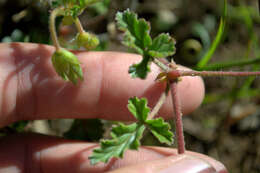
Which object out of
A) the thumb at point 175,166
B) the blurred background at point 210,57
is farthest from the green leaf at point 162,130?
the blurred background at point 210,57

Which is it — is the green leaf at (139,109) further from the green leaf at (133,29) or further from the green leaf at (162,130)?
the green leaf at (133,29)

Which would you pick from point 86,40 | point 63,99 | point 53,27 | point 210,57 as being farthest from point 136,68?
point 210,57

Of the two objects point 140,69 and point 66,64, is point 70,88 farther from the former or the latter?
point 140,69

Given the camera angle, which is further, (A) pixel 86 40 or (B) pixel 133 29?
(A) pixel 86 40

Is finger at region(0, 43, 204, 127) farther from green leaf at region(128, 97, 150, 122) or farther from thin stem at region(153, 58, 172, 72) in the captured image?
green leaf at region(128, 97, 150, 122)

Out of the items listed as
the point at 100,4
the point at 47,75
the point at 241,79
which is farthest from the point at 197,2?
the point at 47,75

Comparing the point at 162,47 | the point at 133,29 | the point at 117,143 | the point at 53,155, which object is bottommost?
the point at 53,155
